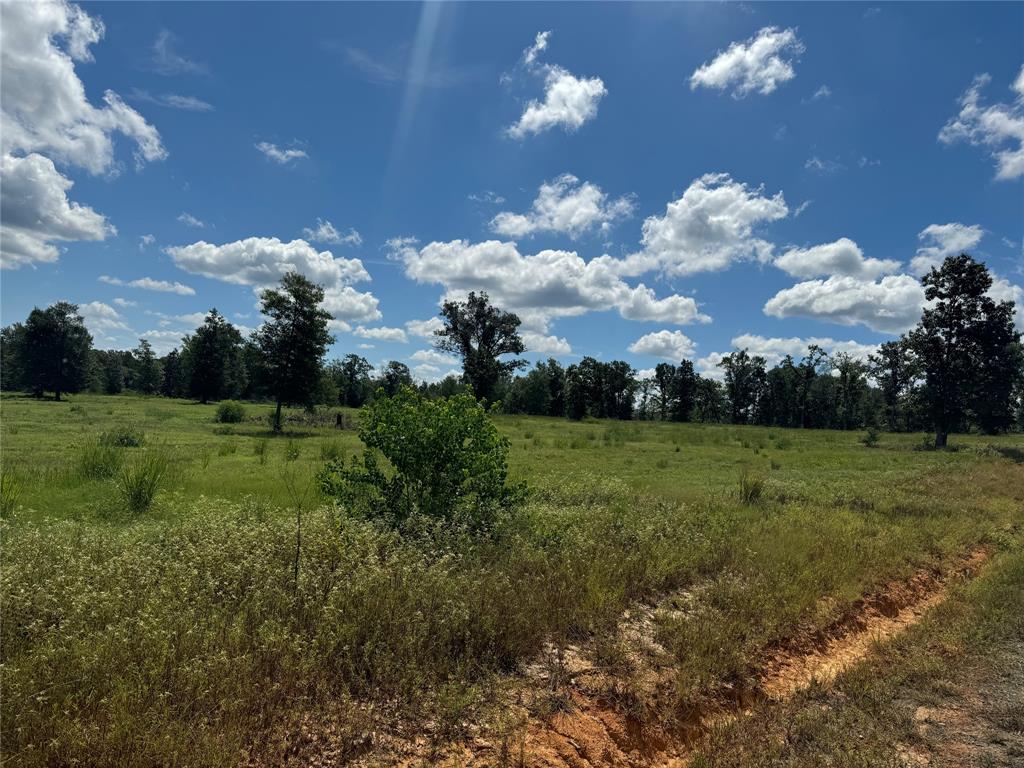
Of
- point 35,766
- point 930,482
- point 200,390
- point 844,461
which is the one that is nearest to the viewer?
point 35,766

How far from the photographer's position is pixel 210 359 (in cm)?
7762

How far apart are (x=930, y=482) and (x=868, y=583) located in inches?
565

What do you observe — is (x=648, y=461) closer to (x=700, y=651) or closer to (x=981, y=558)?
(x=981, y=558)

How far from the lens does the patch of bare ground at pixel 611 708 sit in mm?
4234

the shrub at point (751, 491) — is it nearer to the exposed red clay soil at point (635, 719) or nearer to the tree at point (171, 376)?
the exposed red clay soil at point (635, 719)

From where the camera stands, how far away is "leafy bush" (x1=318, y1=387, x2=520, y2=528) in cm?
892

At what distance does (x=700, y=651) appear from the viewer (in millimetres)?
5891

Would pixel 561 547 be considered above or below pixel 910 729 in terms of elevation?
above


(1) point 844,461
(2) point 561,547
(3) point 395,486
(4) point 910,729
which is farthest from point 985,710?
(1) point 844,461

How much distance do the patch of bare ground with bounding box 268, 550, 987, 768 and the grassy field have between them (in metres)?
0.12

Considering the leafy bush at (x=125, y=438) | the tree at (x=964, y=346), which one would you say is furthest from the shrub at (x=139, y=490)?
the tree at (x=964, y=346)

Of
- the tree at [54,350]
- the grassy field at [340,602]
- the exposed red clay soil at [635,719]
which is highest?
the tree at [54,350]

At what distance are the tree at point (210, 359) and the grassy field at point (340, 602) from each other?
7233 centimetres

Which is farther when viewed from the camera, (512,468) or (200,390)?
(200,390)
